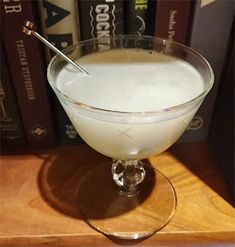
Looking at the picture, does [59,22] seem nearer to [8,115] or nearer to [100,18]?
[100,18]

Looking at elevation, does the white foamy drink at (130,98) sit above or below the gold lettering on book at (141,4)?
below

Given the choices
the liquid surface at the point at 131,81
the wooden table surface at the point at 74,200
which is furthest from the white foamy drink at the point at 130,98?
the wooden table surface at the point at 74,200

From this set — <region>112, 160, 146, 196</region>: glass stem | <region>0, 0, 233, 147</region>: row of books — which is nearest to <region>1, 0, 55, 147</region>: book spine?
<region>0, 0, 233, 147</region>: row of books

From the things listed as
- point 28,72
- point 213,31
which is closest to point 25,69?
point 28,72

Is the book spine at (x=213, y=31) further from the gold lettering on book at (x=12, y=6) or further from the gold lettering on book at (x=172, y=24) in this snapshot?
the gold lettering on book at (x=12, y=6)

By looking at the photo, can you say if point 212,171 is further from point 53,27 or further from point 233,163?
point 53,27

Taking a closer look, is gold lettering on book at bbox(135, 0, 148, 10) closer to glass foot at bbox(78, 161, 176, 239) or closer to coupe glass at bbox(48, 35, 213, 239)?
coupe glass at bbox(48, 35, 213, 239)

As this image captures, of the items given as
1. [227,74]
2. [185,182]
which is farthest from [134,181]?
[227,74]

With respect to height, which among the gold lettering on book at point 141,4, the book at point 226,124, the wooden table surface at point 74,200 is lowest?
the wooden table surface at point 74,200
